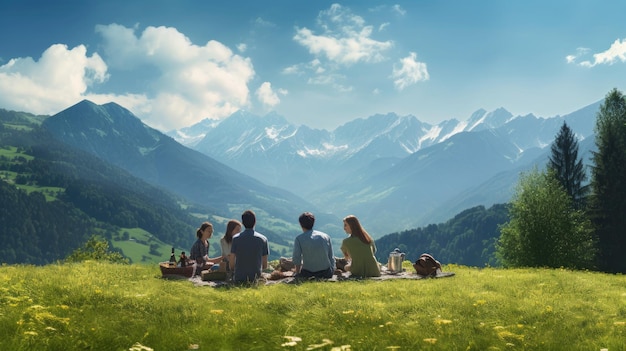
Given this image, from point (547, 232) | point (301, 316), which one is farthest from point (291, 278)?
point (547, 232)

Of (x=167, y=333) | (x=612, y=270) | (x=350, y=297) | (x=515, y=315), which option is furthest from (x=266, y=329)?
(x=612, y=270)

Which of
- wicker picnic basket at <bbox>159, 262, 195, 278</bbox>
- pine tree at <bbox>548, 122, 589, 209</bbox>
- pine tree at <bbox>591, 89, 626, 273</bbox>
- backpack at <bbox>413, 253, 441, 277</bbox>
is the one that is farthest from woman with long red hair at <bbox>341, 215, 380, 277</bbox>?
pine tree at <bbox>548, 122, 589, 209</bbox>

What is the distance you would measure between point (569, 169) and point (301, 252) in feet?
182

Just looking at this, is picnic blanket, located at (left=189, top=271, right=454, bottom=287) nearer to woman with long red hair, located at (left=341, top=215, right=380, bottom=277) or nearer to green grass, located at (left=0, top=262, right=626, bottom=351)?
woman with long red hair, located at (left=341, top=215, right=380, bottom=277)

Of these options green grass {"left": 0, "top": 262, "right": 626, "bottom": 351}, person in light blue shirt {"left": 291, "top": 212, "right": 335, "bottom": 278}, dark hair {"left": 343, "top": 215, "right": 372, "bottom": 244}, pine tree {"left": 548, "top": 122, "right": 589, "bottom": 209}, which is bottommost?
green grass {"left": 0, "top": 262, "right": 626, "bottom": 351}

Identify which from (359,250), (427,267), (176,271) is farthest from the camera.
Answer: (427,267)

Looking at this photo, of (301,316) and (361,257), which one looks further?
(361,257)

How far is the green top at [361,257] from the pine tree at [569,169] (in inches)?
1940

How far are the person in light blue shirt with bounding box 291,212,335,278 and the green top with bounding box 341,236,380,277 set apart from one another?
890 millimetres

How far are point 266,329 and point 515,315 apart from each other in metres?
5.40

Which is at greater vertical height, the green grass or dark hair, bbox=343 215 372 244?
dark hair, bbox=343 215 372 244

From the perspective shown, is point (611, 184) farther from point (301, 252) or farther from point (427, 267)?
point (301, 252)

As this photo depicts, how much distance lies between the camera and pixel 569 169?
2399 inches

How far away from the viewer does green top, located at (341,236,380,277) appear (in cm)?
1712
